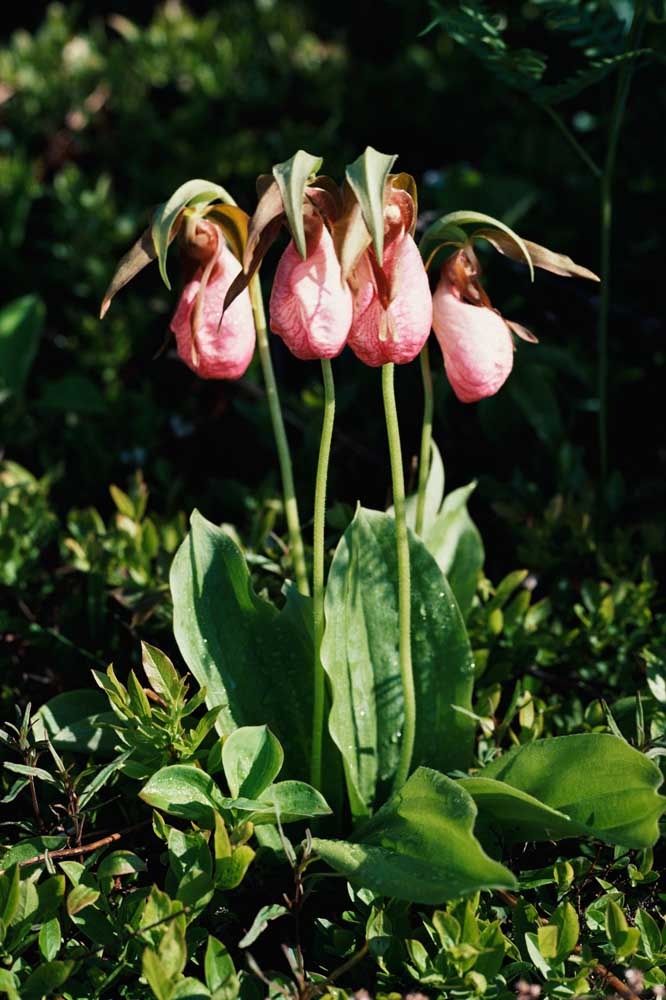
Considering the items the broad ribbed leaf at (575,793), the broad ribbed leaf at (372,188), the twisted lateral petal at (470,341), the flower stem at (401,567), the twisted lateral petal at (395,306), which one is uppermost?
the broad ribbed leaf at (372,188)

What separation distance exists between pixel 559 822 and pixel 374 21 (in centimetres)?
336

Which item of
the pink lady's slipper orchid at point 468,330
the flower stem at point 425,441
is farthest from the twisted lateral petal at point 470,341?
the flower stem at point 425,441

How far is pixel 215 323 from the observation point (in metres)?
1.21

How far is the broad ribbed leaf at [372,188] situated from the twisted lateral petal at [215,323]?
282mm

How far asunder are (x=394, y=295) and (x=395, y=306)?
1cm

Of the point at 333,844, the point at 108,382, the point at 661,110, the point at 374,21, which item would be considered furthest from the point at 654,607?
the point at 374,21

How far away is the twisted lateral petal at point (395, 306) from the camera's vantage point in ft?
3.54

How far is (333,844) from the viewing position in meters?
1.21

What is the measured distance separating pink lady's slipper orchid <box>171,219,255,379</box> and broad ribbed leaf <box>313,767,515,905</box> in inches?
22.3

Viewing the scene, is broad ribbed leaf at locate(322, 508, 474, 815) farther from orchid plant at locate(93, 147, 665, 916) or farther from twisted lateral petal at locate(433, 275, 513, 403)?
twisted lateral petal at locate(433, 275, 513, 403)

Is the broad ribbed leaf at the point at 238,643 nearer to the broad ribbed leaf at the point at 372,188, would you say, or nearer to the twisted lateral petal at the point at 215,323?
the twisted lateral petal at the point at 215,323

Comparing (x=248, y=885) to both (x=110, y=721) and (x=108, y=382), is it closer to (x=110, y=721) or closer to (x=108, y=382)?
(x=110, y=721)

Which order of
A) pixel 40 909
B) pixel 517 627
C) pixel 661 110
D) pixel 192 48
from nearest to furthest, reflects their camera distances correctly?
1. pixel 40 909
2. pixel 517 627
3. pixel 661 110
4. pixel 192 48

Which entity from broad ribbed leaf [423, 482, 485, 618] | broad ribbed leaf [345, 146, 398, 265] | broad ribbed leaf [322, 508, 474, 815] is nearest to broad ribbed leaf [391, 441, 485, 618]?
broad ribbed leaf [423, 482, 485, 618]
